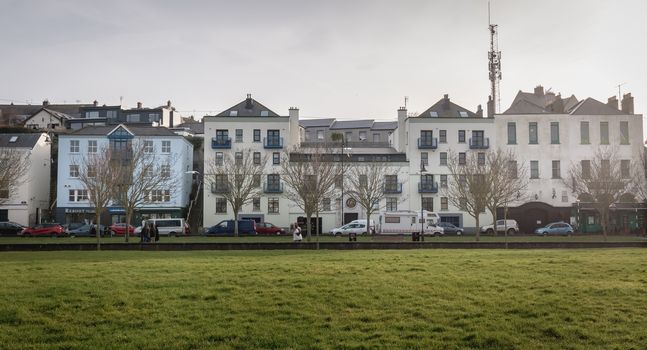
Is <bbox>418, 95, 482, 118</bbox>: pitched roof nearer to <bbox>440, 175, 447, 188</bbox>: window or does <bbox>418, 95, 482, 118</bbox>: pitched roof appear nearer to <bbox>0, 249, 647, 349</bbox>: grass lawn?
<bbox>440, 175, 447, 188</bbox>: window

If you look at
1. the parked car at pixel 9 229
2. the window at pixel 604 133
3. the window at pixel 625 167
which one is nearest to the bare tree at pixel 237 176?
the parked car at pixel 9 229

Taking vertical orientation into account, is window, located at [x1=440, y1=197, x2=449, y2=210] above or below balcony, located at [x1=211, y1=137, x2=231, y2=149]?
below

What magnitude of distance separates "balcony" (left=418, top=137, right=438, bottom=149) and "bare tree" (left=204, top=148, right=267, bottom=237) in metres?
17.8

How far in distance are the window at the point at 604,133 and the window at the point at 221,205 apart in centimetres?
4302

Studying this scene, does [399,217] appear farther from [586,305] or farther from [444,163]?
[586,305]

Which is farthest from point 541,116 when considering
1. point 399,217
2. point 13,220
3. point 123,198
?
point 13,220

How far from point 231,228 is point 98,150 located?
21.0 meters

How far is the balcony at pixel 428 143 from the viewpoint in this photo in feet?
219

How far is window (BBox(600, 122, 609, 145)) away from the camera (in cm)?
6584

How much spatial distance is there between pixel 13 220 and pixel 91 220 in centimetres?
825

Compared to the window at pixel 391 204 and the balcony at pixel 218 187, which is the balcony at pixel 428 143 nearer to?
the window at pixel 391 204

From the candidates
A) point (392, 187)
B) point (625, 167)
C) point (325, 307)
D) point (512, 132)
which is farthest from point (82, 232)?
point (625, 167)

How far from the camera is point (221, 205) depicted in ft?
216

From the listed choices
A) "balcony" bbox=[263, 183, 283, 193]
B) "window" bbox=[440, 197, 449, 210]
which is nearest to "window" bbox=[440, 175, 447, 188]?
"window" bbox=[440, 197, 449, 210]
